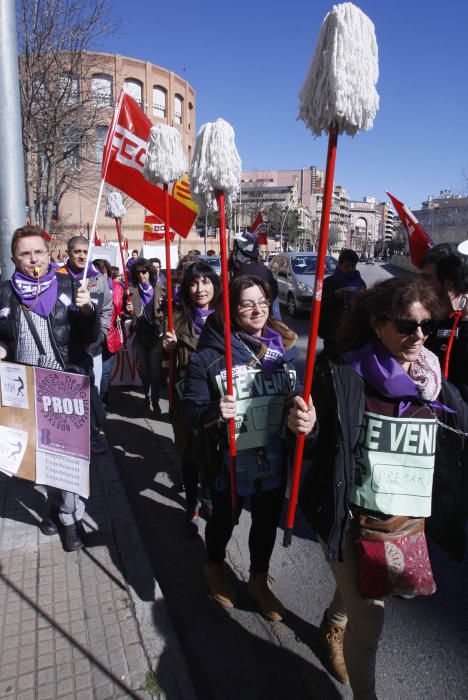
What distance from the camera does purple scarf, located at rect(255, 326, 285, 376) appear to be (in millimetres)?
2520

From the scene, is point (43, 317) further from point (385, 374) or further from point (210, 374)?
point (385, 374)

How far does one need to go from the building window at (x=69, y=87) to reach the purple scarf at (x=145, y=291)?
6550mm

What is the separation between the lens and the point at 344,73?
1.67 meters

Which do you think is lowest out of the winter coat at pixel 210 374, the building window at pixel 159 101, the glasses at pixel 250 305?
the winter coat at pixel 210 374

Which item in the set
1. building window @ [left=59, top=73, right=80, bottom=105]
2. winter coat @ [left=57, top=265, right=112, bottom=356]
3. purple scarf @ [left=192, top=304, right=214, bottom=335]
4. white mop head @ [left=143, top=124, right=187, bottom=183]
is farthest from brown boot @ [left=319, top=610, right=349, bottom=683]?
building window @ [left=59, top=73, right=80, bottom=105]

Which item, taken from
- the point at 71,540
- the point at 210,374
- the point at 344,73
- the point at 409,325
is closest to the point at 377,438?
the point at 409,325

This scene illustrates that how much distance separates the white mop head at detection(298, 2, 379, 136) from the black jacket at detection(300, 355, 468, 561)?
0.93 metres

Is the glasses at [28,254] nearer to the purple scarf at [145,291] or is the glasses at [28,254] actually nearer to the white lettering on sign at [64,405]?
the white lettering on sign at [64,405]

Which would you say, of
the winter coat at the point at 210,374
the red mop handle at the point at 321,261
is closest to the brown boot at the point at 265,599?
the winter coat at the point at 210,374

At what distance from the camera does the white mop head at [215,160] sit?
7.76ft

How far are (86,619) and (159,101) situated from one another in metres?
47.1

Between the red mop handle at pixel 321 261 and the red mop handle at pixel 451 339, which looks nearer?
the red mop handle at pixel 321 261

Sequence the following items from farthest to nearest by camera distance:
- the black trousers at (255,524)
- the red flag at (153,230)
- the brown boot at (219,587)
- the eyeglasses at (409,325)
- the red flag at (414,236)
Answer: the red flag at (153,230), the red flag at (414,236), the brown boot at (219,587), the black trousers at (255,524), the eyeglasses at (409,325)

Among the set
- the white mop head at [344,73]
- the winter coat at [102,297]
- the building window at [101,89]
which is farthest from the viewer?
the building window at [101,89]
